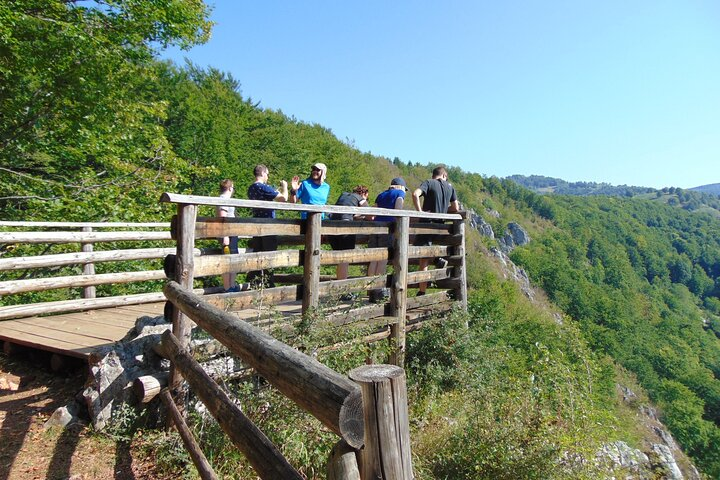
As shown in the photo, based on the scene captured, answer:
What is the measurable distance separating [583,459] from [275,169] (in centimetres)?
1821

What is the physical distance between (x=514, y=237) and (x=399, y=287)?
11659 cm

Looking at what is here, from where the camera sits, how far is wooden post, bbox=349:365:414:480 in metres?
1.38

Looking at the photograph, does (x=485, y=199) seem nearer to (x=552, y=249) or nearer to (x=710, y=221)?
(x=552, y=249)

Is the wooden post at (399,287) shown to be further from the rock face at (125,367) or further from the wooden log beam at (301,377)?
the wooden log beam at (301,377)

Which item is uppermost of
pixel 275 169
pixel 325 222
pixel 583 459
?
pixel 275 169

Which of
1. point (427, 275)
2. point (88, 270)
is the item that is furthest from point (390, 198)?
point (88, 270)

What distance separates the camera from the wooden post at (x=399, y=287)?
20.2 ft

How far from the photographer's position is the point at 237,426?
2.21 m

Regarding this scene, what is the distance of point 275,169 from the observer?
819 inches

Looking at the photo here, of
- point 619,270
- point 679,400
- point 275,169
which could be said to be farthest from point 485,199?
point 275,169

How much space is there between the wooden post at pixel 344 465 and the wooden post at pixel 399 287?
468 cm

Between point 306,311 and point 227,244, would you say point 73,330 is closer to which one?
point 227,244

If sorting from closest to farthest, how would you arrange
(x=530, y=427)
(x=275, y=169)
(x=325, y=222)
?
(x=530, y=427) → (x=325, y=222) → (x=275, y=169)

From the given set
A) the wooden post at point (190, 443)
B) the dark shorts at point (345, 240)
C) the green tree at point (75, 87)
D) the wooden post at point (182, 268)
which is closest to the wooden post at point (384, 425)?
the wooden post at point (190, 443)
